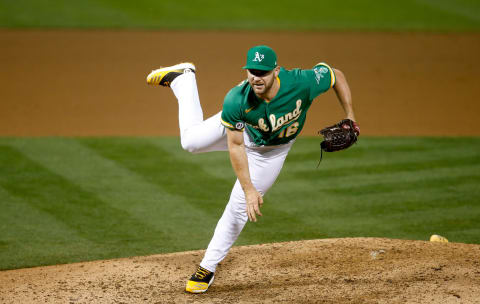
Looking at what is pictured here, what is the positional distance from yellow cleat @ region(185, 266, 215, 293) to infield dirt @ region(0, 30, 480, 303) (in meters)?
0.08

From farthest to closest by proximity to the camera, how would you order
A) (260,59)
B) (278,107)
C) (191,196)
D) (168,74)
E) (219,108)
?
(219,108)
(191,196)
(168,74)
(278,107)
(260,59)

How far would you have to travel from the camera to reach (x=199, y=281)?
5.86m

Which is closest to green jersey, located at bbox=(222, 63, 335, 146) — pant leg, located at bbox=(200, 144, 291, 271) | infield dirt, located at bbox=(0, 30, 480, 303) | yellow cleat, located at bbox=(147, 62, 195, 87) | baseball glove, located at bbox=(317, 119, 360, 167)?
pant leg, located at bbox=(200, 144, 291, 271)

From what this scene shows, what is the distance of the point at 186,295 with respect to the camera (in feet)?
19.0

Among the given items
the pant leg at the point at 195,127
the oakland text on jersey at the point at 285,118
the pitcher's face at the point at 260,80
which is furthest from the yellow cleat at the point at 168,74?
the pitcher's face at the point at 260,80

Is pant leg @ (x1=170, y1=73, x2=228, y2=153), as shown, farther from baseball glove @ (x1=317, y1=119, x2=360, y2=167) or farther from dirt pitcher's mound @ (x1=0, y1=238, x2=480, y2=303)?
dirt pitcher's mound @ (x1=0, y1=238, x2=480, y2=303)

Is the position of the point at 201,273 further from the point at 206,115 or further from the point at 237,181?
the point at 206,115

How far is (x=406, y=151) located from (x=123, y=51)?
289 inches

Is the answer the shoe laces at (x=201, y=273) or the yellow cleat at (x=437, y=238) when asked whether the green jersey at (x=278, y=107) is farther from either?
the yellow cleat at (x=437, y=238)

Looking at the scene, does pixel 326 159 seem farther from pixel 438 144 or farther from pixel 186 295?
pixel 186 295

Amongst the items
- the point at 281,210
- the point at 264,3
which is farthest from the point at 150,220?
the point at 264,3

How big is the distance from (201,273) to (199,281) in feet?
0.23

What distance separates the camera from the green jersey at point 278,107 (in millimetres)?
5395

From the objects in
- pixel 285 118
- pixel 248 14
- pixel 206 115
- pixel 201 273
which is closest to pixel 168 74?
pixel 285 118
